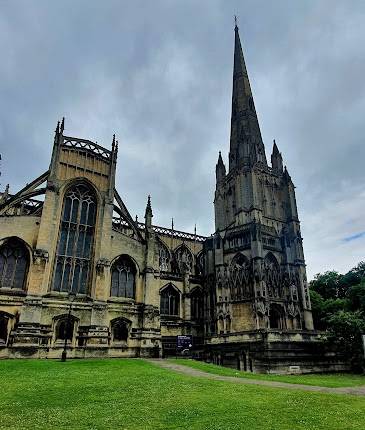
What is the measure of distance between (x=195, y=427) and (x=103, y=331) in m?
21.0

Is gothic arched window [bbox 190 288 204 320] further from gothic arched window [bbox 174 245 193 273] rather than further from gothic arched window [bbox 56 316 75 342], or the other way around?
gothic arched window [bbox 56 316 75 342]

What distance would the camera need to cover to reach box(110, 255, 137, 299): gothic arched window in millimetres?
30969

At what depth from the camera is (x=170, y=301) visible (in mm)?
37875

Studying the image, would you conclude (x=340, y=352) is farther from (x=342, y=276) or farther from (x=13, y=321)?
(x=13, y=321)

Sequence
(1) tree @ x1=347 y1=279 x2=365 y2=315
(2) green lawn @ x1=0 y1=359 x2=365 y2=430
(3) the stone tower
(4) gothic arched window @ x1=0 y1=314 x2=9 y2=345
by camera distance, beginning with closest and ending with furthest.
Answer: (2) green lawn @ x1=0 y1=359 x2=365 y2=430 → (4) gothic arched window @ x1=0 y1=314 x2=9 y2=345 → (3) the stone tower → (1) tree @ x1=347 y1=279 x2=365 y2=315

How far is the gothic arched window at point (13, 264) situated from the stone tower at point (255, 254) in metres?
Answer: 19.0

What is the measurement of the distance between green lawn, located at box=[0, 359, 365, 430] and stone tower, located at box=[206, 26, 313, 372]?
19.7 m

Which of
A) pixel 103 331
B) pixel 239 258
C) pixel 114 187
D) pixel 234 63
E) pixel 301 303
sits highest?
pixel 234 63

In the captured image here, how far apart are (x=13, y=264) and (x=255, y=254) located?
23.0m

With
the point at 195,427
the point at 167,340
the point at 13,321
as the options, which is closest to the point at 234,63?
the point at 167,340

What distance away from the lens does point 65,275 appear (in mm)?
29062

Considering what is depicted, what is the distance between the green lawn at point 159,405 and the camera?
830 cm

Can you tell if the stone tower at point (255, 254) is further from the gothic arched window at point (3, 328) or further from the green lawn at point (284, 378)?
the gothic arched window at point (3, 328)

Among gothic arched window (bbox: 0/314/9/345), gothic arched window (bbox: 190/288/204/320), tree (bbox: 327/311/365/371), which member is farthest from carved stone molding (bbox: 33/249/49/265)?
tree (bbox: 327/311/365/371)
